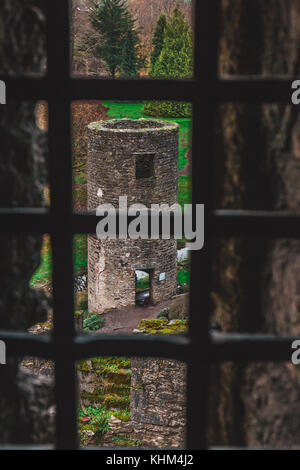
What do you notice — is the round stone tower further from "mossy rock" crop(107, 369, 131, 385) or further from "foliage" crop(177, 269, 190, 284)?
"mossy rock" crop(107, 369, 131, 385)

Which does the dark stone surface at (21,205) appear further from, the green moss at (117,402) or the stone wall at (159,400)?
the green moss at (117,402)

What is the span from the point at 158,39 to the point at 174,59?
1641 mm

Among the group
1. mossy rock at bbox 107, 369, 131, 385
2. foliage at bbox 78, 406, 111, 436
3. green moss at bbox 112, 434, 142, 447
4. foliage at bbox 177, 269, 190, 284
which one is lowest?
green moss at bbox 112, 434, 142, 447

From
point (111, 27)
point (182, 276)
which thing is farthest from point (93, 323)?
point (111, 27)

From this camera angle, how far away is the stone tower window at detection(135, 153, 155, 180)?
1195cm

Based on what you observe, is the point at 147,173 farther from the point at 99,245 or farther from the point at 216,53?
the point at 216,53

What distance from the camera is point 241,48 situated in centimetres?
122

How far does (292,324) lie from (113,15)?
643 inches

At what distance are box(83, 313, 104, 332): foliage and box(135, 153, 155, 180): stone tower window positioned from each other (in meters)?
2.73

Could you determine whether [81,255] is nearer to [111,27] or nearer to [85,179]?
[85,179]

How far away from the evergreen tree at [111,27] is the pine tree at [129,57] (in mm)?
115

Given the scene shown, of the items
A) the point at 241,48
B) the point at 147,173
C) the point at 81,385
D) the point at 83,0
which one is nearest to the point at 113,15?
the point at 83,0

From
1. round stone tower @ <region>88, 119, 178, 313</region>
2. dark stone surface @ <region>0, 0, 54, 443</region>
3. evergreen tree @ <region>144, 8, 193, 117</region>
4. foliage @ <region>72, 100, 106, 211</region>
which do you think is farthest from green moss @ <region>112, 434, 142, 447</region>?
evergreen tree @ <region>144, 8, 193, 117</region>

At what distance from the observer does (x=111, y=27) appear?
16.8 meters
